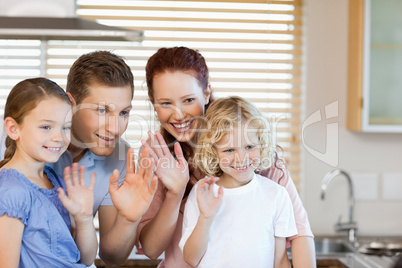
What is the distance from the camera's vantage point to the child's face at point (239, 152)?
1.35 m

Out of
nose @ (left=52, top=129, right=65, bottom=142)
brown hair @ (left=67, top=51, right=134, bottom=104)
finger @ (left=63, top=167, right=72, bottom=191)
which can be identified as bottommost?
finger @ (left=63, top=167, right=72, bottom=191)

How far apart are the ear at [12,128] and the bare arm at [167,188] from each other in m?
0.30

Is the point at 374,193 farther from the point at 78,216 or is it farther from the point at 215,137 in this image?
the point at 78,216

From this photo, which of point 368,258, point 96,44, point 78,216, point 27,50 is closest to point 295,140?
point 368,258

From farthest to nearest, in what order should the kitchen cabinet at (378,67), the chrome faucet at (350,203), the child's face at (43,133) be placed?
the chrome faucet at (350,203), the kitchen cabinet at (378,67), the child's face at (43,133)

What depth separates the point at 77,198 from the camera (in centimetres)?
121

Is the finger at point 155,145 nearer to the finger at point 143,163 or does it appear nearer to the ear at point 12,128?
the finger at point 143,163

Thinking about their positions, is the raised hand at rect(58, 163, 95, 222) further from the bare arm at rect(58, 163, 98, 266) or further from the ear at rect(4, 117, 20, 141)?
the ear at rect(4, 117, 20, 141)

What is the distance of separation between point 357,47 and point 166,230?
1.72 m

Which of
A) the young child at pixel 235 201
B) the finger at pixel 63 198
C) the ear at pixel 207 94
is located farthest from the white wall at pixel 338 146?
the finger at pixel 63 198

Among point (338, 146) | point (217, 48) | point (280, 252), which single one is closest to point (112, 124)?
point (280, 252)

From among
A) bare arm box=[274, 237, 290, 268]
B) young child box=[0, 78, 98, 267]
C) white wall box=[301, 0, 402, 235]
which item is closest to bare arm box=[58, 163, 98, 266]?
young child box=[0, 78, 98, 267]

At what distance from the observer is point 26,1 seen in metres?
1.81

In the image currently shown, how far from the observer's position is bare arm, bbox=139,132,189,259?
1352mm
